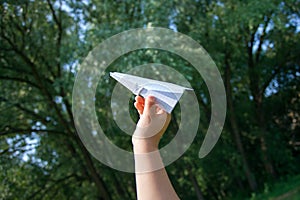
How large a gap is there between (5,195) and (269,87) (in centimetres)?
1077

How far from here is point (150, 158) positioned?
1511 mm

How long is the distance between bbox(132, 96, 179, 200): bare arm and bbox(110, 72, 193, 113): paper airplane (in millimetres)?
21

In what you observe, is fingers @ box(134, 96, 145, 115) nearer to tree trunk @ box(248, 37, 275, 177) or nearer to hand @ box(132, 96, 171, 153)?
hand @ box(132, 96, 171, 153)

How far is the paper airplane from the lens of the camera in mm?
1512

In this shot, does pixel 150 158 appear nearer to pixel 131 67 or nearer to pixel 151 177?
pixel 151 177

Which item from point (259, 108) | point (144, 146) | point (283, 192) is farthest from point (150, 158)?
point (259, 108)

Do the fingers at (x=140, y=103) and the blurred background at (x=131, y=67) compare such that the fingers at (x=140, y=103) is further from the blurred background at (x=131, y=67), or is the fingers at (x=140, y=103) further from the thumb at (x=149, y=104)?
the blurred background at (x=131, y=67)

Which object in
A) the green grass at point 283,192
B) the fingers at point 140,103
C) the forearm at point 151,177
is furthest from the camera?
the green grass at point 283,192

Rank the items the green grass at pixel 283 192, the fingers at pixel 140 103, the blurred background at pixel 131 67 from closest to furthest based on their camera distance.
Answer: the fingers at pixel 140 103 → the blurred background at pixel 131 67 → the green grass at pixel 283 192

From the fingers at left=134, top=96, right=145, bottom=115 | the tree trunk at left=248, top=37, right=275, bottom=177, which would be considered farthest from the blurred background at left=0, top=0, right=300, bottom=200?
the fingers at left=134, top=96, right=145, bottom=115

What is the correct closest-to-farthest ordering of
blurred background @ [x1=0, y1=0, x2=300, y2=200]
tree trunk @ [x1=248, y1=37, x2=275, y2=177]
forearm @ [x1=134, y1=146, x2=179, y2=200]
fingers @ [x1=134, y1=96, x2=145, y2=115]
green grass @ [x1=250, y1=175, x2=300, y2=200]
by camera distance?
forearm @ [x1=134, y1=146, x2=179, y2=200] < fingers @ [x1=134, y1=96, x2=145, y2=115] < blurred background @ [x1=0, y1=0, x2=300, y2=200] < green grass @ [x1=250, y1=175, x2=300, y2=200] < tree trunk @ [x1=248, y1=37, x2=275, y2=177]

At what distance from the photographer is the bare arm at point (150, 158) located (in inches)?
58.2

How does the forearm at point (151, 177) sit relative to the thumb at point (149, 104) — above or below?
below

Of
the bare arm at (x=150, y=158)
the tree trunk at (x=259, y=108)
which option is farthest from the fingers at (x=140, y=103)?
the tree trunk at (x=259, y=108)
